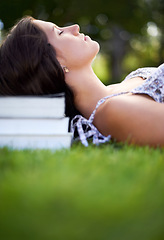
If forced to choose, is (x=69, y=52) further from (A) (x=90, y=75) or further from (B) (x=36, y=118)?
(B) (x=36, y=118)

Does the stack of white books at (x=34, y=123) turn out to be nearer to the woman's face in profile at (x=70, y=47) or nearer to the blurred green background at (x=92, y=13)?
the woman's face in profile at (x=70, y=47)

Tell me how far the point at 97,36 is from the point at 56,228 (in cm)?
1329

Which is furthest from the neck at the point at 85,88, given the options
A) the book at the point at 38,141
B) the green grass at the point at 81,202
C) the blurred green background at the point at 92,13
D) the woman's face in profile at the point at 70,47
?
the blurred green background at the point at 92,13

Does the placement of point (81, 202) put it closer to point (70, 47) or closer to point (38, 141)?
point (38, 141)

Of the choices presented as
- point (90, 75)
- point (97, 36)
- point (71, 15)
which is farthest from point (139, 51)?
point (90, 75)

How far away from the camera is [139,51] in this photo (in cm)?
2616

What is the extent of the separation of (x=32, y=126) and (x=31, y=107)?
0.48 ft

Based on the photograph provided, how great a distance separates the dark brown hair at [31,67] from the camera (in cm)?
219

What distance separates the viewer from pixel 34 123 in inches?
76.7

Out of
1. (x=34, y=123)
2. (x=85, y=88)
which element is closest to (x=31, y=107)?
(x=34, y=123)

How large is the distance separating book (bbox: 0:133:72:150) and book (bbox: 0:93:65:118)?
21 centimetres

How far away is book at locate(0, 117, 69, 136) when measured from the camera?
6.15 ft

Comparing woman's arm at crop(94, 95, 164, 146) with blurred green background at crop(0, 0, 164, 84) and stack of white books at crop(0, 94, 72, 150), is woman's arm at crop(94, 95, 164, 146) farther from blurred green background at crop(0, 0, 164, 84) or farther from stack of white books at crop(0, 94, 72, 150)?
blurred green background at crop(0, 0, 164, 84)

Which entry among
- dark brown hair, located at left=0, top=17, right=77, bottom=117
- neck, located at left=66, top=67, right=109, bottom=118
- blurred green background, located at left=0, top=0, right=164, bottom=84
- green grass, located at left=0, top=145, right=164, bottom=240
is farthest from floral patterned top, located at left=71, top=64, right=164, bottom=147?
blurred green background, located at left=0, top=0, right=164, bottom=84
